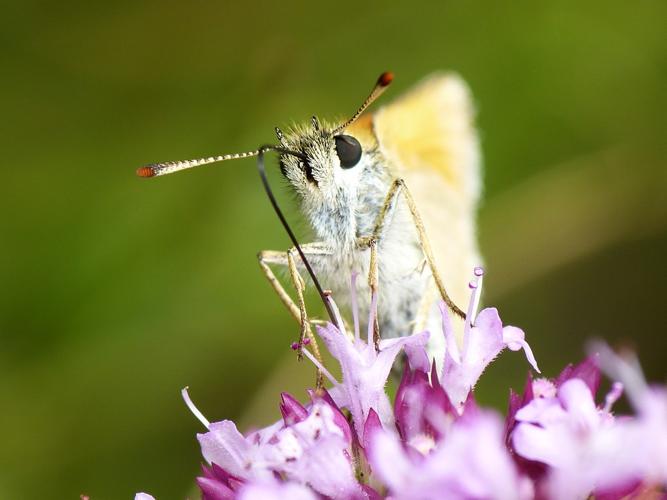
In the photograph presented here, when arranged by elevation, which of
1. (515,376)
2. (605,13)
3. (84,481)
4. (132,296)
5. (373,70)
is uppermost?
(373,70)

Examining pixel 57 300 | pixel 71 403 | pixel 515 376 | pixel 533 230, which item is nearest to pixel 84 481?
pixel 71 403

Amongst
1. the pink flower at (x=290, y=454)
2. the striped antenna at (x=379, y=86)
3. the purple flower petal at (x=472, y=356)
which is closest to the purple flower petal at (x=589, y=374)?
the purple flower petal at (x=472, y=356)

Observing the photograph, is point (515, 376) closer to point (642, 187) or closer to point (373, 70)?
point (642, 187)

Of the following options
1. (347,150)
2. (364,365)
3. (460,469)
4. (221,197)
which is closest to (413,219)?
(347,150)

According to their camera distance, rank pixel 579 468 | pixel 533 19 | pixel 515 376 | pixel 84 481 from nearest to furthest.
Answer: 1. pixel 579 468
2. pixel 84 481
3. pixel 515 376
4. pixel 533 19

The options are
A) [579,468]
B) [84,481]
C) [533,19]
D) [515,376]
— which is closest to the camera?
[579,468]

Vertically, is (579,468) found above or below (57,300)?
below

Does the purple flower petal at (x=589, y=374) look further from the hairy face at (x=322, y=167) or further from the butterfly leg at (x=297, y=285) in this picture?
the hairy face at (x=322, y=167)
